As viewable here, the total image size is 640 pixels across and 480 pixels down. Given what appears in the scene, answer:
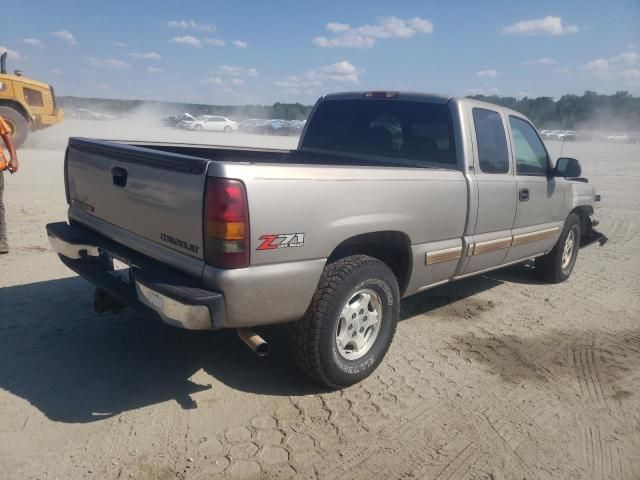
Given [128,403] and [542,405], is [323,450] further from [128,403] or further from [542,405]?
[542,405]

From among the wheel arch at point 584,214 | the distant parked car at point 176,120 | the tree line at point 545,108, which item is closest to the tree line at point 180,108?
the tree line at point 545,108

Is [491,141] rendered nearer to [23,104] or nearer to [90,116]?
[23,104]

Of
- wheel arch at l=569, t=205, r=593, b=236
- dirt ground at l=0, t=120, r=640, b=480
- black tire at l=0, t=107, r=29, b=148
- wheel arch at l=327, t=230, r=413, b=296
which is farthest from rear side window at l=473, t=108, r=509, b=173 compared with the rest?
black tire at l=0, t=107, r=29, b=148

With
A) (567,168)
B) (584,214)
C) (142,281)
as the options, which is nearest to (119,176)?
(142,281)

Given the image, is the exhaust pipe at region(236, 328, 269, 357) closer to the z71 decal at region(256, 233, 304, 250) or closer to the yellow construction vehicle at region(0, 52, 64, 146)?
the z71 decal at region(256, 233, 304, 250)

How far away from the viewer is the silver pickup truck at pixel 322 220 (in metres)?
2.51

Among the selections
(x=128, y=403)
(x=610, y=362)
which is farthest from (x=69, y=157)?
(x=610, y=362)

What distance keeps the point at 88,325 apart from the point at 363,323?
2.25m

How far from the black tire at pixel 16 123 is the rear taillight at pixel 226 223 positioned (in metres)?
14.8

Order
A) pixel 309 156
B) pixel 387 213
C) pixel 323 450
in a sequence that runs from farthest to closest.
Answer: pixel 309 156 → pixel 387 213 → pixel 323 450

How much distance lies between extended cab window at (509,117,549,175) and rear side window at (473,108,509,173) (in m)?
0.23

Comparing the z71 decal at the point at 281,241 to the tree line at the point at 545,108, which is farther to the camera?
the tree line at the point at 545,108

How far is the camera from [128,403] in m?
2.95

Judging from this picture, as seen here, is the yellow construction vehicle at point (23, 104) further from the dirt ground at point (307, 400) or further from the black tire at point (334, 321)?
the black tire at point (334, 321)
